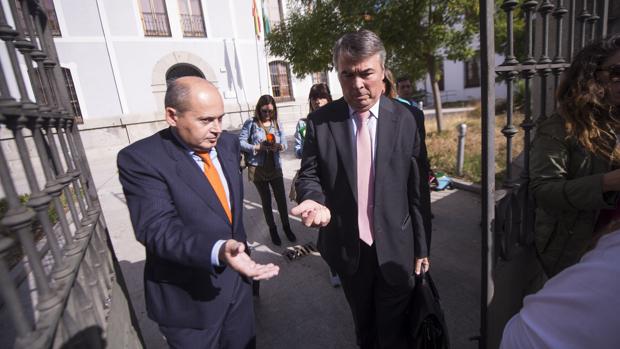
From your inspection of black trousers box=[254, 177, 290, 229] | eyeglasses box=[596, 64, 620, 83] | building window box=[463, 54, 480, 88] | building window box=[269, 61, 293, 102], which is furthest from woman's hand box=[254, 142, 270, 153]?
building window box=[463, 54, 480, 88]

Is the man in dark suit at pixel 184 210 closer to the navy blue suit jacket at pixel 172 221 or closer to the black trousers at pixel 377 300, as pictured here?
the navy blue suit jacket at pixel 172 221

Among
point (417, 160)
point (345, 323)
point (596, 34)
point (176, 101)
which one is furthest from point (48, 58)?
point (596, 34)

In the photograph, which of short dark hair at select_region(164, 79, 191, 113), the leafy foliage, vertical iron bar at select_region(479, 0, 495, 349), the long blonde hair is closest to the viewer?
vertical iron bar at select_region(479, 0, 495, 349)

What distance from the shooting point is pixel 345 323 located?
2.59 meters

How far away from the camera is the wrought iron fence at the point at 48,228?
0.85m

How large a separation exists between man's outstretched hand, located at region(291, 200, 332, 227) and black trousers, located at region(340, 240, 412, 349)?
466mm

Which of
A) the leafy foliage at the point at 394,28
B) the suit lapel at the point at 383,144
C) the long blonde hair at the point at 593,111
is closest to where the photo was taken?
the long blonde hair at the point at 593,111

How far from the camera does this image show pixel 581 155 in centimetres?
149

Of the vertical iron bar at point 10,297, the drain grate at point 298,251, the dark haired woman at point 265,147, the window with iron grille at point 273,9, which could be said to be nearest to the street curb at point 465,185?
the drain grate at point 298,251

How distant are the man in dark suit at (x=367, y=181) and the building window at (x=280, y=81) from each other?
1765 cm

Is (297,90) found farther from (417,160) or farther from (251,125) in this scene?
(417,160)

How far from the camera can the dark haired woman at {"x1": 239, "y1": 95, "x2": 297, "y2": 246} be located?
12.6ft

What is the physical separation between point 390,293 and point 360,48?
4.63 ft

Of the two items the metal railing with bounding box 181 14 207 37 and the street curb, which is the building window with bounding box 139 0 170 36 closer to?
the metal railing with bounding box 181 14 207 37
